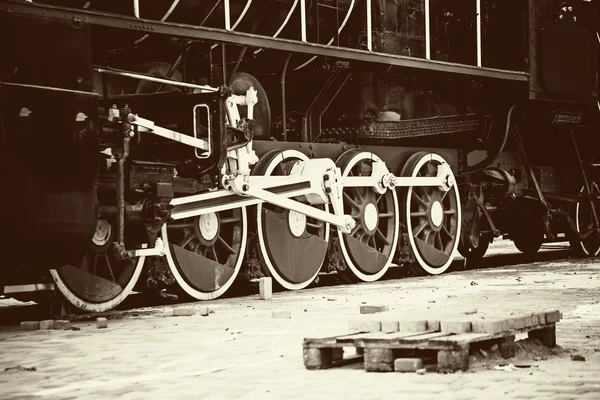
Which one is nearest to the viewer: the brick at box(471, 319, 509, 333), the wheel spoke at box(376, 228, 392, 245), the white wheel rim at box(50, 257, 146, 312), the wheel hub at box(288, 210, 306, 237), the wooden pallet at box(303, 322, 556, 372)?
the wooden pallet at box(303, 322, 556, 372)

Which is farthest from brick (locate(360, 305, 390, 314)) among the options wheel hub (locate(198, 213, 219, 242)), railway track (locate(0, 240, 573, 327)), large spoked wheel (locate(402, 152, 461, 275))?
large spoked wheel (locate(402, 152, 461, 275))

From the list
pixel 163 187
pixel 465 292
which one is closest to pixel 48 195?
pixel 163 187

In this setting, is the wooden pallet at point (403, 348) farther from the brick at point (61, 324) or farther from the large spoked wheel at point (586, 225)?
the large spoked wheel at point (586, 225)

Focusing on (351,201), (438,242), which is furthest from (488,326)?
(438,242)

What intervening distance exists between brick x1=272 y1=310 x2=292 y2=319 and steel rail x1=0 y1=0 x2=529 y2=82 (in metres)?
2.65

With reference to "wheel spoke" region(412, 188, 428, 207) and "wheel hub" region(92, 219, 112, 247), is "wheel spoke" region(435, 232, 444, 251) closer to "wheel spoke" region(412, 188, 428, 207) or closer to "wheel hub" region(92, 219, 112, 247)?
"wheel spoke" region(412, 188, 428, 207)

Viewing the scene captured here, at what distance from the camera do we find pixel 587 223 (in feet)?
61.6

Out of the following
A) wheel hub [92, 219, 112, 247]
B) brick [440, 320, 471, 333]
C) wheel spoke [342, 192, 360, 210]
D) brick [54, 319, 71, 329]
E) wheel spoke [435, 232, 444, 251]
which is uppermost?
wheel spoke [342, 192, 360, 210]

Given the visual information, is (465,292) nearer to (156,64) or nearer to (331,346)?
(156,64)

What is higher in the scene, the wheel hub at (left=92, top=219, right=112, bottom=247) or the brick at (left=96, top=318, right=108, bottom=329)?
the wheel hub at (left=92, top=219, right=112, bottom=247)

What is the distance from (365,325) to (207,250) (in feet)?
16.8

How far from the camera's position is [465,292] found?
11.8m

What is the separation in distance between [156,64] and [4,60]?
10.0ft

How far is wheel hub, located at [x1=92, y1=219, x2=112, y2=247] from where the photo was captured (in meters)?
10.2
